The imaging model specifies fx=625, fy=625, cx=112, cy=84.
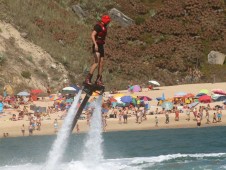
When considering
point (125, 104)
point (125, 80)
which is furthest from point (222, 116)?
point (125, 80)

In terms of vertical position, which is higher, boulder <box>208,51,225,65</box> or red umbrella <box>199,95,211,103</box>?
boulder <box>208,51,225,65</box>

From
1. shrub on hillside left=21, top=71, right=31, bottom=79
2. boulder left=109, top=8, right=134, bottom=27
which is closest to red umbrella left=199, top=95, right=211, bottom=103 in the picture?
shrub on hillside left=21, top=71, right=31, bottom=79

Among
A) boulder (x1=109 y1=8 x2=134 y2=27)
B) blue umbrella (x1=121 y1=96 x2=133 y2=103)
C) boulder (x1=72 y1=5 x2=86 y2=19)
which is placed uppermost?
boulder (x1=72 y1=5 x2=86 y2=19)

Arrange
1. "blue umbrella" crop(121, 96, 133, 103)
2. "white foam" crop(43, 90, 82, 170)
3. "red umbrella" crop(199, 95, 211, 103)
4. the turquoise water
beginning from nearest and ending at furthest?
1. "white foam" crop(43, 90, 82, 170)
2. the turquoise water
3. "blue umbrella" crop(121, 96, 133, 103)
4. "red umbrella" crop(199, 95, 211, 103)

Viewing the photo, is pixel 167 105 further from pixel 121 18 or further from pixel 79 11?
pixel 79 11

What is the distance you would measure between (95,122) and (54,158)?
199 cm

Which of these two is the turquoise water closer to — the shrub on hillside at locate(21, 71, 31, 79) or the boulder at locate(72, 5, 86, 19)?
the shrub on hillside at locate(21, 71, 31, 79)

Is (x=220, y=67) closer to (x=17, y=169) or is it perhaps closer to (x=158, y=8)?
(x=158, y=8)

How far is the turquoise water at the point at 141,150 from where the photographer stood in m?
30.2

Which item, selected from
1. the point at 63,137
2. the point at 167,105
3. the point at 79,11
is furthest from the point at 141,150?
the point at 79,11

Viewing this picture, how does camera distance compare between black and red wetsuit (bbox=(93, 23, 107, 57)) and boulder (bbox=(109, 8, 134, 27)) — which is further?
boulder (bbox=(109, 8, 134, 27))

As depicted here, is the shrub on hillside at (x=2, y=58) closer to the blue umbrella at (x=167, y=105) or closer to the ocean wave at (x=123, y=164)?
the blue umbrella at (x=167, y=105)

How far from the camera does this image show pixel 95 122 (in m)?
22.4

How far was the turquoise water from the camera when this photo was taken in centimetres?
3022
